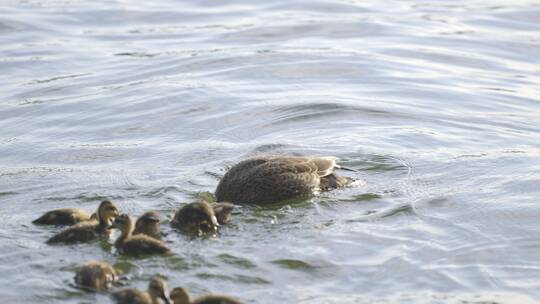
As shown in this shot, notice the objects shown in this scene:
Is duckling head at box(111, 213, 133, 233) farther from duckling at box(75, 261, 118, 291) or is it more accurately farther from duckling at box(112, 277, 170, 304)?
duckling at box(112, 277, 170, 304)

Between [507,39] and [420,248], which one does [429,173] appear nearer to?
[420,248]

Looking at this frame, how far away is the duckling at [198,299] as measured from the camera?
6961 millimetres

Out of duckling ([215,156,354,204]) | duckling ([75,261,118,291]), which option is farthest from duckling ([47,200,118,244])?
duckling ([215,156,354,204])

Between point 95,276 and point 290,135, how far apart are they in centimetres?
483

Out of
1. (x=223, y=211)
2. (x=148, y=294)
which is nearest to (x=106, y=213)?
(x=223, y=211)

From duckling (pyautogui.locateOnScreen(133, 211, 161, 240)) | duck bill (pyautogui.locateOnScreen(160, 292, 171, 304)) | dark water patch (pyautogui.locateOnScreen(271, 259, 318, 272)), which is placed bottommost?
dark water patch (pyautogui.locateOnScreen(271, 259, 318, 272))

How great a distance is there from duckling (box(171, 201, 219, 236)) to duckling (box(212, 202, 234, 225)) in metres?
0.11

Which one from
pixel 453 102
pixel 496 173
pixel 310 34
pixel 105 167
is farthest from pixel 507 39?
pixel 105 167

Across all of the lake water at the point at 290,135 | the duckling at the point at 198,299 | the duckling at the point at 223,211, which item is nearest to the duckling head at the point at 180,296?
the duckling at the point at 198,299

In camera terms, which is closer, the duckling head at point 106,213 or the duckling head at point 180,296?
the duckling head at point 180,296

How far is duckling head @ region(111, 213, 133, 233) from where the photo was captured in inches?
322

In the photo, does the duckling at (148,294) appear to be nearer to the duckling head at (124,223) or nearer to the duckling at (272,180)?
the duckling head at (124,223)

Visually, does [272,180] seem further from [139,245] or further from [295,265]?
[139,245]

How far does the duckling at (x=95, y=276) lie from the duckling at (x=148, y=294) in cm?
24
